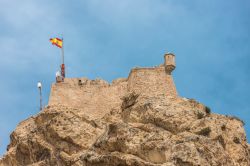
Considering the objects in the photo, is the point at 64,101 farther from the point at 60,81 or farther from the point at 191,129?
the point at 191,129

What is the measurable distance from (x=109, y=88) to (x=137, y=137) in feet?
51.8

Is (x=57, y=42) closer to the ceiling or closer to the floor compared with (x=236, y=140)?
closer to the ceiling

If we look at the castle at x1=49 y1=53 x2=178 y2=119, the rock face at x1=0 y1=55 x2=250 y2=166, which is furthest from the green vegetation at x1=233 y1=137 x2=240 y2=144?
the castle at x1=49 y1=53 x2=178 y2=119

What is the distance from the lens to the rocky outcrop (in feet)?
94.5

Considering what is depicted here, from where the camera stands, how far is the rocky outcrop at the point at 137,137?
28797 mm

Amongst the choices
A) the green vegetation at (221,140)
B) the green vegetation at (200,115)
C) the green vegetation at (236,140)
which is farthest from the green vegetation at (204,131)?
the green vegetation at (236,140)

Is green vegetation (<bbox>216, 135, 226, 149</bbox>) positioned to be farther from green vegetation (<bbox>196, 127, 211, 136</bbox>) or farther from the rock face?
green vegetation (<bbox>196, 127, 211, 136</bbox>)

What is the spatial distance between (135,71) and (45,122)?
37.1ft

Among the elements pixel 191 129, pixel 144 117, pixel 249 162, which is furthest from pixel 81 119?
Answer: pixel 249 162

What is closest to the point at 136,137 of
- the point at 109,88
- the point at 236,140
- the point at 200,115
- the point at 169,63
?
the point at 200,115

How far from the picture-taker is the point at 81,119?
35406mm

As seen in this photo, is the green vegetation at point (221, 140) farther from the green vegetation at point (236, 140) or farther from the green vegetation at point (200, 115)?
the green vegetation at point (200, 115)

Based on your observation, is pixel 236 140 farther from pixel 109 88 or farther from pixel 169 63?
pixel 109 88

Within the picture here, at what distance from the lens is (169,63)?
45.9 metres
